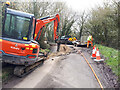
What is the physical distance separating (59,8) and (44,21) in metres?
15.1

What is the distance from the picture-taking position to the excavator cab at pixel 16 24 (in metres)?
5.54

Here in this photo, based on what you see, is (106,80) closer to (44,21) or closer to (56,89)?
(56,89)

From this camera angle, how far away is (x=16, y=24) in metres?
5.59

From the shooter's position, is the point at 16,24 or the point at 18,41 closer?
the point at 18,41

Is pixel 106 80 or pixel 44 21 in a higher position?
pixel 44 21

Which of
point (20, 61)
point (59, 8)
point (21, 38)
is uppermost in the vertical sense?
point (59, 8)

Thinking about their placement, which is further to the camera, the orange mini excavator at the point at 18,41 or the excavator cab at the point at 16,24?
the excavator cab at the point at 16,24

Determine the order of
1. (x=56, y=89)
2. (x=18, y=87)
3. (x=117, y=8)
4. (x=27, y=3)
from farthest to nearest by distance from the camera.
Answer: (x=27, y=3)
(x=117, y=8)
(x=18, y=87)
(x=56, y=89)

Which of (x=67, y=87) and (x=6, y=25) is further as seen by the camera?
(x=6, y=25)

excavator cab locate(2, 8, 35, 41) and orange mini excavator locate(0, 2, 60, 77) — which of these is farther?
excavator cab locate(2, 8, 35, 41)

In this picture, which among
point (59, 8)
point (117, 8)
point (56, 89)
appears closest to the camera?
point (56, 89)

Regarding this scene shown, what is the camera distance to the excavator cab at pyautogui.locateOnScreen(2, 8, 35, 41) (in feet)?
18.2

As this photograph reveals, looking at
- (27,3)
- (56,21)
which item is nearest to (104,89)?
(56,21)

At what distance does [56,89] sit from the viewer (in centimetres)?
406
